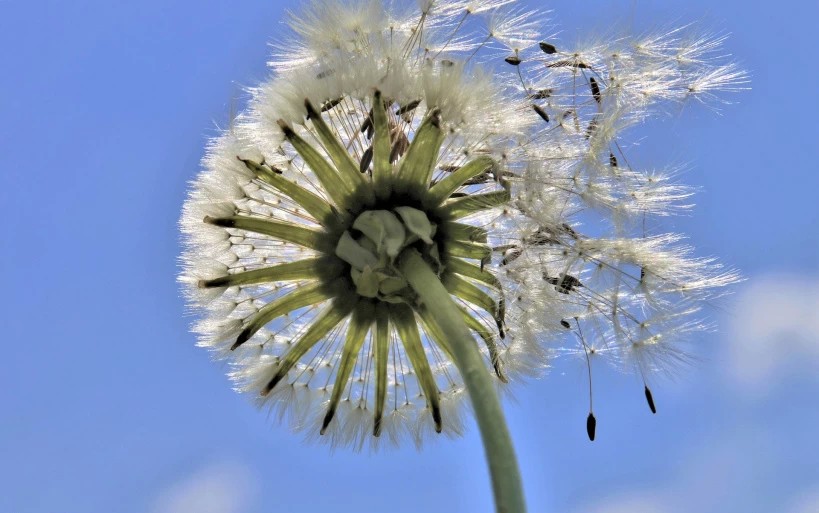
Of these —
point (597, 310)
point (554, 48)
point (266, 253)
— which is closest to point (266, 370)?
point (266, 253)

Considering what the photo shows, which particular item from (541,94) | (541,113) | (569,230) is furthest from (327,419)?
(541,94)

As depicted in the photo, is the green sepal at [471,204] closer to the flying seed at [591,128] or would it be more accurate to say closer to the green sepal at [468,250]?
the green sepal at [468,250]

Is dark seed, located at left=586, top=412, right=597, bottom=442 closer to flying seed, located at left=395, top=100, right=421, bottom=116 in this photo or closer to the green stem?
the green stem

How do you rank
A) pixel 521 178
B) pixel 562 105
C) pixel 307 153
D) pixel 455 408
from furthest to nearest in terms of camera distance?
pixel 455 408 < pixel 562 105 < pixel 521 178 < pixel 307 153

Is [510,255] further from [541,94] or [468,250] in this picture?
[541,94]

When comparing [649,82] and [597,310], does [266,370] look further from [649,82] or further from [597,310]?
[649,82]

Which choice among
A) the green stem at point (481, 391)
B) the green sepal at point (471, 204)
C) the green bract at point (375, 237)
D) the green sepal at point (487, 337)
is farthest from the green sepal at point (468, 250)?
the green sepal at point (487, 337)
